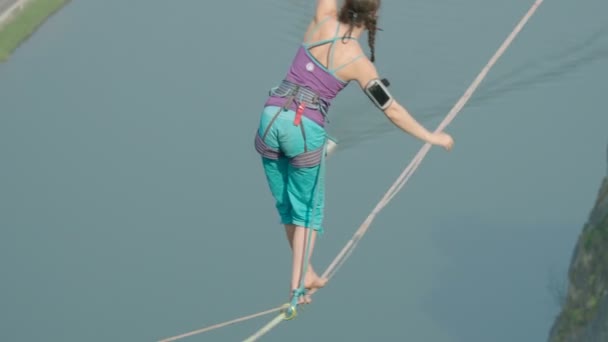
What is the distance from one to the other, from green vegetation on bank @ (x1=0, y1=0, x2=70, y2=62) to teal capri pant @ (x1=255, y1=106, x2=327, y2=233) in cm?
1150

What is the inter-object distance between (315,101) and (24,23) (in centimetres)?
1256

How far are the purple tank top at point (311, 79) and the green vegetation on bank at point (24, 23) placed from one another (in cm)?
1181

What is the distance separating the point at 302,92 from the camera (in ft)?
15.6

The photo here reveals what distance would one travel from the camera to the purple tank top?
185 inches

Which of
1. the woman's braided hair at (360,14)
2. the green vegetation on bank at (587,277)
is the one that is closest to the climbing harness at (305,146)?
the woman's braided hair at (360,14)

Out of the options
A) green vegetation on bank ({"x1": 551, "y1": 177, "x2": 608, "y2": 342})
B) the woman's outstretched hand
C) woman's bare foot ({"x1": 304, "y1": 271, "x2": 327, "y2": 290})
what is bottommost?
green vegetation on bank ({"x1": 551, "y1": 177, "x2": 608, "y2": 342})

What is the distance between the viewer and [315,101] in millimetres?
4762

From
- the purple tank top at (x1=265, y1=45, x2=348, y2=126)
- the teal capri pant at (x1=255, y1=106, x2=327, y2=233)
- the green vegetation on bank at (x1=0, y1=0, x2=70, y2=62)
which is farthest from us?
the green vegetation on bank at (x1=0, y1=0, x2=70, y2=62)

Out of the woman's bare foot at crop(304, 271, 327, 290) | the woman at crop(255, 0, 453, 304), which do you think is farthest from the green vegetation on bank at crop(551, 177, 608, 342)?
the woman at crop(255, 0, 453, 304)

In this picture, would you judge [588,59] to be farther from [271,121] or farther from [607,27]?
[271,121]

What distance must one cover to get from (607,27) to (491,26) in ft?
5.22

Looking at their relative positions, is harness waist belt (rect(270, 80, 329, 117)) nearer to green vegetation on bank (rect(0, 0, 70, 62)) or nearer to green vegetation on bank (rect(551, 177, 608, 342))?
green vegetation on bank (rect(551, 177, 608, 342))

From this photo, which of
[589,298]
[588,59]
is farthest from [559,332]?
[588,59]

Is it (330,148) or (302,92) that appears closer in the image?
(302,92)
